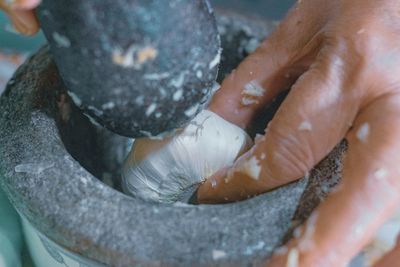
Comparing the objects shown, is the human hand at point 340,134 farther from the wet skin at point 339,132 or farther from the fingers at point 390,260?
the fingers at point 390,260

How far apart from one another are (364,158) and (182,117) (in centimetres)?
18

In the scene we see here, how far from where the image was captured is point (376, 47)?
635mm

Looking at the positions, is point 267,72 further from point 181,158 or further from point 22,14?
point 22,14

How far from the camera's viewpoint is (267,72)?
2.54 feet

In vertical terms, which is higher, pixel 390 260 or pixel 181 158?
pixel 181 158

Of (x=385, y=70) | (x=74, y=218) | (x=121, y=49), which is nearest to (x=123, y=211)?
(x=74, y=218)

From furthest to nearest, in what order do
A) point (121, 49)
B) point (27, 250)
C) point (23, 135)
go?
point (27, 250) < point (23, 135) < point (121, 49)

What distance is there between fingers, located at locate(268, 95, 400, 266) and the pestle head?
0.16 meters

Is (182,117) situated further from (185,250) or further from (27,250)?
(27,250)

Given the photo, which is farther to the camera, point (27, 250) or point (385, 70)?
point (27, 250)

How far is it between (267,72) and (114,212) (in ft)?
0.89

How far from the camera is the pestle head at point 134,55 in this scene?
566mm

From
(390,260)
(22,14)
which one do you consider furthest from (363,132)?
(22,14)

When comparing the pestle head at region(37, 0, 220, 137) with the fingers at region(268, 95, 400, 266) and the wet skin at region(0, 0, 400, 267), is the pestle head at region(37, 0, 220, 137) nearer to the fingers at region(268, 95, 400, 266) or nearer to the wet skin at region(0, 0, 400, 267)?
the wet skin at region(0, 0, 400, 267)
